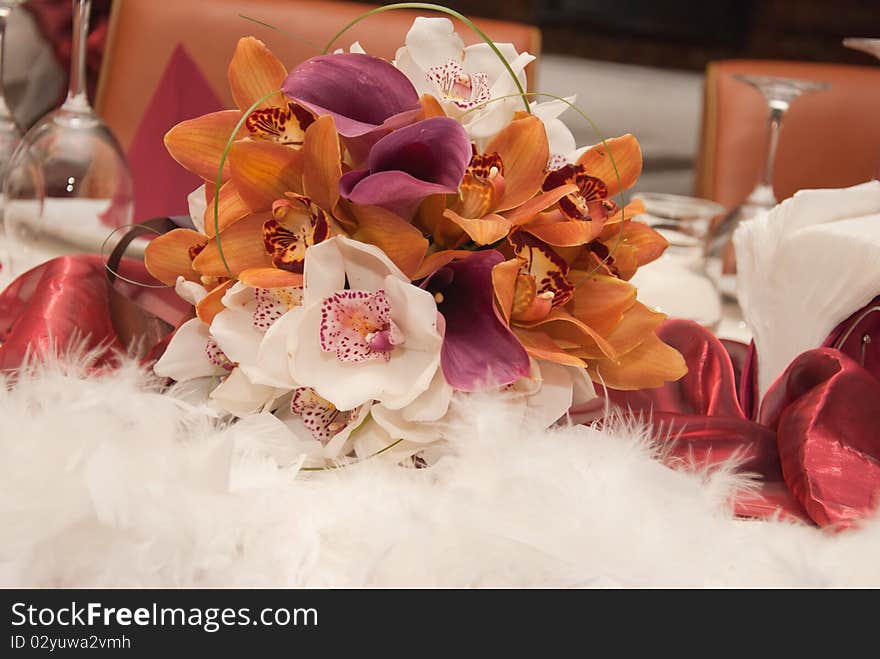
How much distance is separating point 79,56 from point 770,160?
0.68 m

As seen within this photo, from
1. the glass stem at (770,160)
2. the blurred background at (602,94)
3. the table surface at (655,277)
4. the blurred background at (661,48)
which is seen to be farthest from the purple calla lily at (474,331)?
the blurred background at (661,48)

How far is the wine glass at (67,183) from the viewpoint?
0.88m

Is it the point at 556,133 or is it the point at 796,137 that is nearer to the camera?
the point at 556,133

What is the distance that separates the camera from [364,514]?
0.36 meters

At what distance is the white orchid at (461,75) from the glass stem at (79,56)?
46 centimetres

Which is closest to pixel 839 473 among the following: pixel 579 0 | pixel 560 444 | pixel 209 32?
pixel 560 444

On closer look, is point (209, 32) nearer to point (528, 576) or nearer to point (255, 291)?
point (255, 291)

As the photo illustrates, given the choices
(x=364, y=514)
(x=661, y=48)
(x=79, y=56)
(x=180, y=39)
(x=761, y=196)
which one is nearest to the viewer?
(x=364, y=514)

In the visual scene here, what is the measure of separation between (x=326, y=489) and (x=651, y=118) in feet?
8.35

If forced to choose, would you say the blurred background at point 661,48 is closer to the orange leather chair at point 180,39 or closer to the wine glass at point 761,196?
the orange leather chair at point 180,39

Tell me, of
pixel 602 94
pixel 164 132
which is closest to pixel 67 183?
pixel 164 132

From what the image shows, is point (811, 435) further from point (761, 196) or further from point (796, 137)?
point (796, 137)

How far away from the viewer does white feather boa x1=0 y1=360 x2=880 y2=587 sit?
32 centimetres

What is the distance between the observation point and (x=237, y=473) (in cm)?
37
